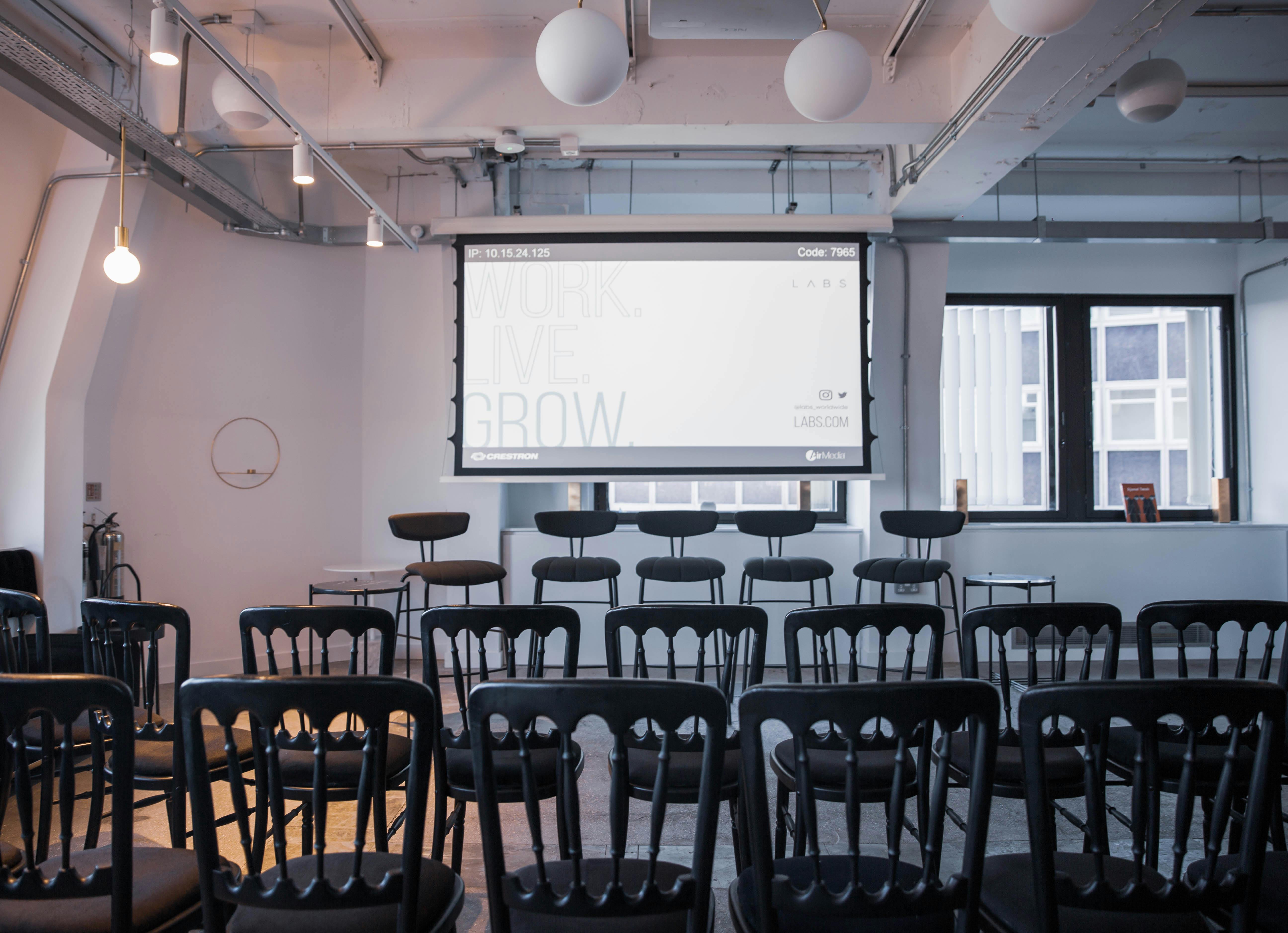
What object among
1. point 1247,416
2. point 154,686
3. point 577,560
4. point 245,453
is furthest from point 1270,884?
point 1247,416

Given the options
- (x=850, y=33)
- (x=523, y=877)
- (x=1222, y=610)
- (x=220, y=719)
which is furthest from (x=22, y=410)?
(x=1222, y=610)

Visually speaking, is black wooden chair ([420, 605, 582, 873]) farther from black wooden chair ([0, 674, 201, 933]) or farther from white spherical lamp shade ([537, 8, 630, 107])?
white spherical lamp shade ([537, 8, 630, 107])

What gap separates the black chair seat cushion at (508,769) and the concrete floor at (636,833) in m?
0.47

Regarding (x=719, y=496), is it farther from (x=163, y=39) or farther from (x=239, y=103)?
(x=163, y=39)

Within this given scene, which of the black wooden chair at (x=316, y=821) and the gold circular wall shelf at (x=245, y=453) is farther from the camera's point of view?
the gold circular wall shelf at (x=245, y=453)

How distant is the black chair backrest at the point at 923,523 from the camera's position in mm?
4586

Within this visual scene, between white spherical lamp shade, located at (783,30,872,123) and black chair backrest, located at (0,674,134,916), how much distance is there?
2.42 m

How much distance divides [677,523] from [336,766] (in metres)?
2.87

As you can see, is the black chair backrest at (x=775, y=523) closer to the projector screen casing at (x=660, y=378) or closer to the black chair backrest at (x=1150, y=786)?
the projector screen casing at (x=660, y=378)

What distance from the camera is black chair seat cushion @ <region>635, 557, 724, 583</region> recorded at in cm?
423

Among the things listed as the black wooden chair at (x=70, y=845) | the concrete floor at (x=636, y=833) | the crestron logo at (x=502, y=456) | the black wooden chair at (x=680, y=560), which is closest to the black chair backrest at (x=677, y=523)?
the black wooden chair at (x=680, y=560)

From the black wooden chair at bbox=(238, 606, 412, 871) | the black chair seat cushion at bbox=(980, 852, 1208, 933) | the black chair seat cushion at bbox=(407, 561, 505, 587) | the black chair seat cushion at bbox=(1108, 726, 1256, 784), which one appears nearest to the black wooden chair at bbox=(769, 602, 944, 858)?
the black chair seat cushion at bbox=(980, 852, 1208, 933)

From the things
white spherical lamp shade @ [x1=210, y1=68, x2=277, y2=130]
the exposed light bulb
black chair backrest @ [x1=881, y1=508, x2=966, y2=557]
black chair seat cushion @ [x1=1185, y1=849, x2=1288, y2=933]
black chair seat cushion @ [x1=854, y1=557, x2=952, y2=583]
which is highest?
white spherical lamp shade @ [x1=210, y1=68, x2=277, y2=130]

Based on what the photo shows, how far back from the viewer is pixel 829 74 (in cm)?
241
